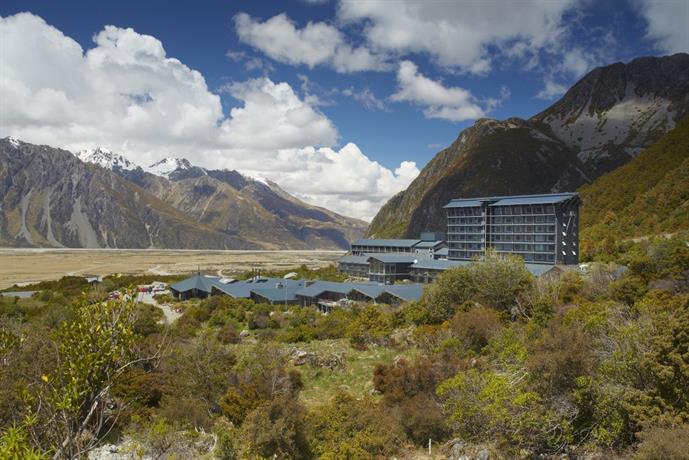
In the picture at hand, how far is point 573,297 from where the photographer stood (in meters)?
37.4

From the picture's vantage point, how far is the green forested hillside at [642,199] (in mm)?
64375

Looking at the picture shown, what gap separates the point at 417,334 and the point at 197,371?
1702 centimetres

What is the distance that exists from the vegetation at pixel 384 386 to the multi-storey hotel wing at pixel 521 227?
2655cm

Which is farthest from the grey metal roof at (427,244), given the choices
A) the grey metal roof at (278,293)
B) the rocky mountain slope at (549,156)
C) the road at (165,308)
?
the rocky mountain slope at (549,156)

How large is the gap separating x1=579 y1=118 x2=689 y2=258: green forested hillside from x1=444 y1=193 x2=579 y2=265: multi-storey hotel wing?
4.18 m

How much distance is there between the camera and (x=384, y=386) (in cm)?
2709

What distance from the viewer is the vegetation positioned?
1013cm

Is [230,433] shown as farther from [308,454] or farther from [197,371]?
[197,371]

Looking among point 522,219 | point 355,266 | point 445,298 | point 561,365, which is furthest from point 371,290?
point 561,365

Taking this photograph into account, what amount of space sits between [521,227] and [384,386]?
5101 centimetres

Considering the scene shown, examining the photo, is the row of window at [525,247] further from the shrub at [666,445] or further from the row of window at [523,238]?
the shrub at [666,445]

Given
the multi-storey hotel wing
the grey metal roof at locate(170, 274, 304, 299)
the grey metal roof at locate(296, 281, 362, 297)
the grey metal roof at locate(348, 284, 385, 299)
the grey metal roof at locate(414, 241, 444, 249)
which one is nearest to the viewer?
the grey metal roof at locate(348, 284, 385, 299)

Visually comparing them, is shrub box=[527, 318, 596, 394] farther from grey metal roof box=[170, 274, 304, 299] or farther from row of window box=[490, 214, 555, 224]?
grey metal roof box=[170, 274, 304, 299]

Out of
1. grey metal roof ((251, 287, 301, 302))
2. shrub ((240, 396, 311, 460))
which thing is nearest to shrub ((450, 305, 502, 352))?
shrub ((240, 396, 311, 460))
